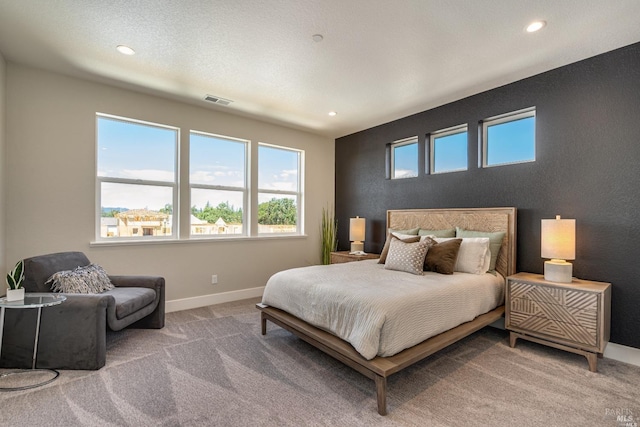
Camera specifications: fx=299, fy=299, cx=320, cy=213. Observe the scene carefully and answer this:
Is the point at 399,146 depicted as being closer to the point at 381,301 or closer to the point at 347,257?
the point at 347,257

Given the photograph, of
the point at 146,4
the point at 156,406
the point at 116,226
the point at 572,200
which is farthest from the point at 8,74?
the point at 572,200

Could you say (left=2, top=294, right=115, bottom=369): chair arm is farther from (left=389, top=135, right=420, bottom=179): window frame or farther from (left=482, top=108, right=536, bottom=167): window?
(left=482, top=108, right=536, bottom=167): window

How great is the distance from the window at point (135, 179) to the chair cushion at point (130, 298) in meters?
0.92

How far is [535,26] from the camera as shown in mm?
2352

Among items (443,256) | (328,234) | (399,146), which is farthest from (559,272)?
(328,234)

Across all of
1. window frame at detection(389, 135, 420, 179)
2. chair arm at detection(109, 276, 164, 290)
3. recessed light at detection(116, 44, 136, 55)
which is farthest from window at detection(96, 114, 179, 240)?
window frame at detection(389, 135, 420, 179)

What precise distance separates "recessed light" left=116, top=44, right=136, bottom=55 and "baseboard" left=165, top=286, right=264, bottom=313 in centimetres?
285

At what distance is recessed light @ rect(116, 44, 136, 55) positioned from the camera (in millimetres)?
2684

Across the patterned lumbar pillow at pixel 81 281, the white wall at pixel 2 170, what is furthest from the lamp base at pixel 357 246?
the white wall at pixel 2 170

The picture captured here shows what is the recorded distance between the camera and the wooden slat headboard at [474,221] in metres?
3.27

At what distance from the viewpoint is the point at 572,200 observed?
2.93 m

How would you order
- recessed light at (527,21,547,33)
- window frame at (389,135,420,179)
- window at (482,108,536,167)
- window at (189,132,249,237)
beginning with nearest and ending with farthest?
recessed light at (527,21,547,33)
window at (482,108,536,167)
window at (189,132,249,237)
window frame at (389,135,420,179)

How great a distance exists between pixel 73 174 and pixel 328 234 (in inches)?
145

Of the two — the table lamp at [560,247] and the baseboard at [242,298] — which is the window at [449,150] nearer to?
the table lamp at [560,247]
